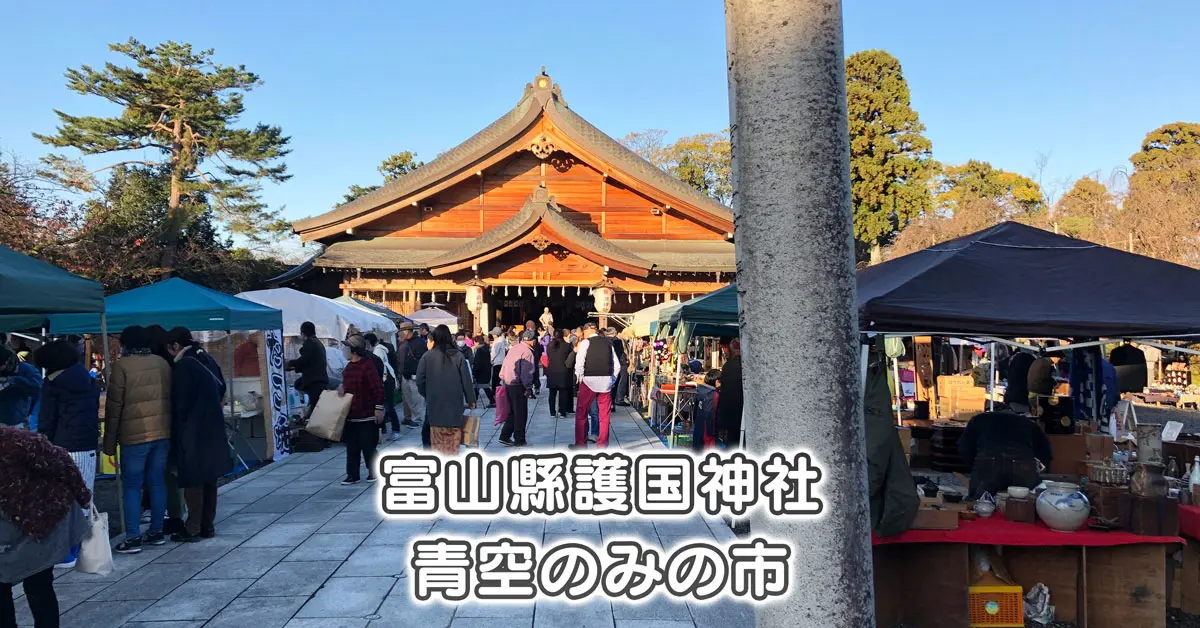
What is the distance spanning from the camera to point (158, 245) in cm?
2281

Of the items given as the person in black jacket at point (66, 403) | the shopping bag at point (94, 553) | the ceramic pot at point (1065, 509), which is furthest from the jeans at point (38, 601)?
the ceramic pot at point (1065, 509)

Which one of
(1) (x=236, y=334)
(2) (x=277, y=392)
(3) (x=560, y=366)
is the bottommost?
(2) (x=277, y=392)

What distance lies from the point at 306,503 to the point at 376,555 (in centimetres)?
211

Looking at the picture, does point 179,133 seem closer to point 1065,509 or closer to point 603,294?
point 603,294

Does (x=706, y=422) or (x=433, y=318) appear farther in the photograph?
(x=433, y=318)

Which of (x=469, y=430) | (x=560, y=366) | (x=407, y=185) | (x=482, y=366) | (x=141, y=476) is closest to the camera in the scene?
(x=141, y=476)

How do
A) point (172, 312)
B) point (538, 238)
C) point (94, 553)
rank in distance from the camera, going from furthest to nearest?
1. point (538, 238)
2. point (172, 312)
3. point (94, 553)

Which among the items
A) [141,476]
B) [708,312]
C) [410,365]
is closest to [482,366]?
[410,365]

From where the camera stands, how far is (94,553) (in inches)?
164

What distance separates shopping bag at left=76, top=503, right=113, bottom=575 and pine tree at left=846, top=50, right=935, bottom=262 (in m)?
33.8

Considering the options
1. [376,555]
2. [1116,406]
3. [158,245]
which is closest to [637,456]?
[376,555]

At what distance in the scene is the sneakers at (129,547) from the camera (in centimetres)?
580

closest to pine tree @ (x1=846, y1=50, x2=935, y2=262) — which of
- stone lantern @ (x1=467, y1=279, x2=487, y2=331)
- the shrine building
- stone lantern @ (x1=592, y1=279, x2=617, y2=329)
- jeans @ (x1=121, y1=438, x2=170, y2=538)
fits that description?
the shrine building

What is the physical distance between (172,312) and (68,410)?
316 centimetres
